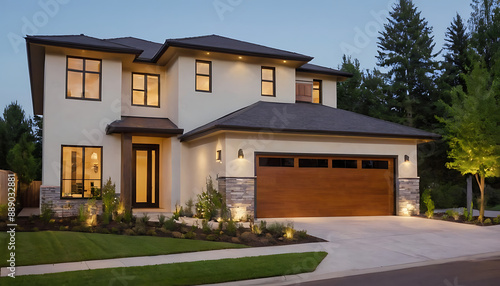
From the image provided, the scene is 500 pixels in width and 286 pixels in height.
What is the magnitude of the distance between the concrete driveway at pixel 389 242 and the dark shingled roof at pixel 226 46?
7.15m

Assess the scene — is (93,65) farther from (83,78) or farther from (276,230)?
(276,230)

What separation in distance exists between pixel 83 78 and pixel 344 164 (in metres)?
10.5

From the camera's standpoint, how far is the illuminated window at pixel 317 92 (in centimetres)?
2131

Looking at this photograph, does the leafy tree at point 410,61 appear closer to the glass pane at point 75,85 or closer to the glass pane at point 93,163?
the glass pane at point 93,163

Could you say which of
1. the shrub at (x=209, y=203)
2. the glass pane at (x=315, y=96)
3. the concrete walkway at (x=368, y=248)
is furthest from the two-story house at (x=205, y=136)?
the glass pane at (x=315, y=96)

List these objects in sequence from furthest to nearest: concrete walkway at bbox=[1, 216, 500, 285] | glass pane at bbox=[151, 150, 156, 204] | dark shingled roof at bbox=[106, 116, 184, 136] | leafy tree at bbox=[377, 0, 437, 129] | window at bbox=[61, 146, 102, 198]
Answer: leafy tree at bbox=[377, 0, 437, 129] < glass pane at bbox=[151, 150, 156, 204] < window at bbox=[61, 146, 102, 198] < dark shingled roof at bbox=[106, 116, 184, 136] < concrete walkway at bbox=[1, 216, 500, 285]

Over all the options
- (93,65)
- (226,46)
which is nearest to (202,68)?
(226,46)

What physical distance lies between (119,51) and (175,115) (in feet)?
10.7

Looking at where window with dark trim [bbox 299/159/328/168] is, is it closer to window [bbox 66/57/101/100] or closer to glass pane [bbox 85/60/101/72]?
window [bbox 66/57/101/100]

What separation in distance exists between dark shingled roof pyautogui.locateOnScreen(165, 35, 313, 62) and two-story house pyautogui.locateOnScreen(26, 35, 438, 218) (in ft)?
0.23

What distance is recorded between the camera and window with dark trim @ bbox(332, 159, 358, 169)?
16.2 metres

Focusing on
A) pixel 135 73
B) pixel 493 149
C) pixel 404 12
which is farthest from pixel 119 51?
pixel 404 12

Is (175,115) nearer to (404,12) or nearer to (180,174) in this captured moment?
(180,174)

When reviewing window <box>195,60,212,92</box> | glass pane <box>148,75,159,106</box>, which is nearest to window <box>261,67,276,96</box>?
window <box>195,60,212,92</box>
